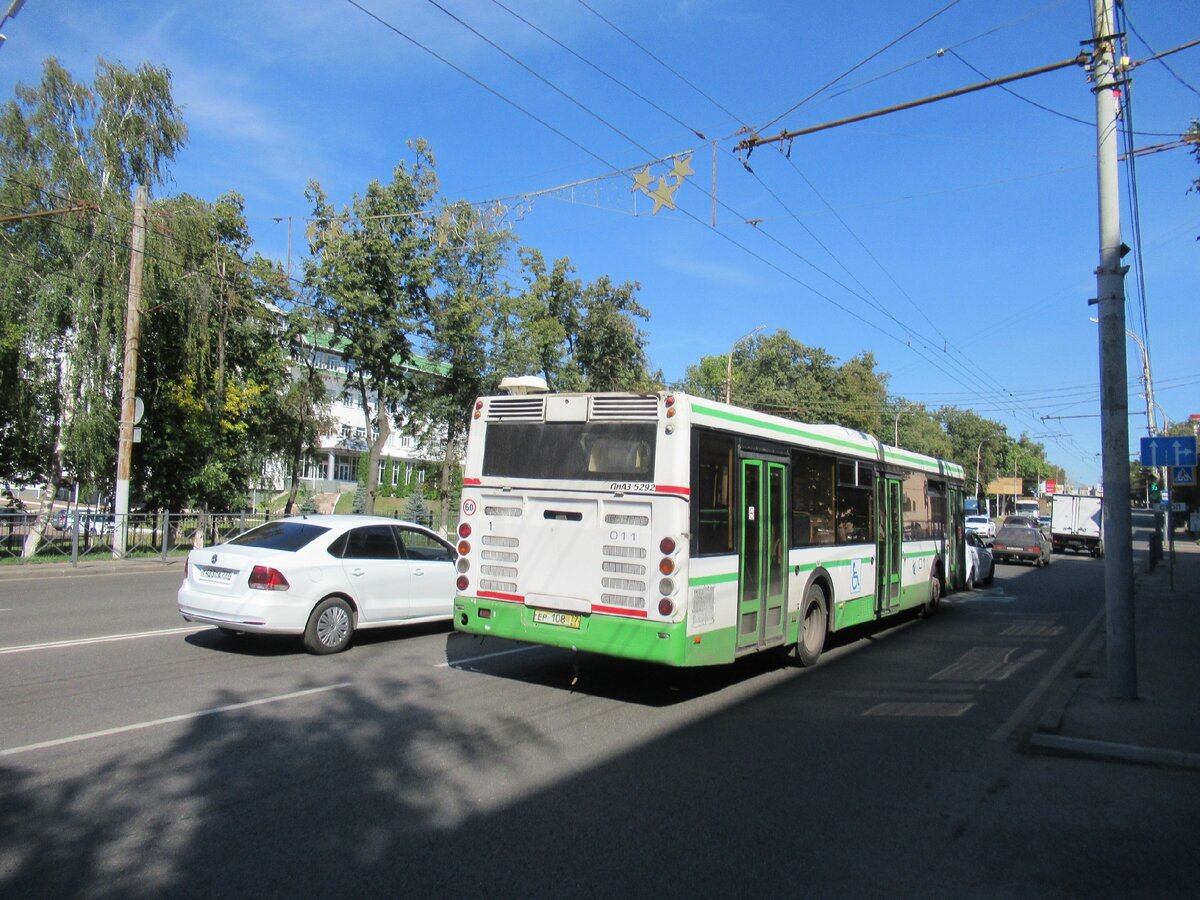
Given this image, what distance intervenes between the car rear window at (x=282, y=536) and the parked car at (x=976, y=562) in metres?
16.5

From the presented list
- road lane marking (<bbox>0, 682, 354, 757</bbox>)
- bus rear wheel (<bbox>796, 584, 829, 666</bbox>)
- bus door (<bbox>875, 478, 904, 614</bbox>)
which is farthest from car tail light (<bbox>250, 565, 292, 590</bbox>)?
bus door (<bbox>875, 478, 904, 614</bbox>)

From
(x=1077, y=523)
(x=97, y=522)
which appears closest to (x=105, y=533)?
(x=97, y=522)

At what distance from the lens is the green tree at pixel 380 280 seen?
105 ft

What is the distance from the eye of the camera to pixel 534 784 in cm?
554

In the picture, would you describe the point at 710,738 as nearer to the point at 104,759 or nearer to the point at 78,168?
the point at 104,759

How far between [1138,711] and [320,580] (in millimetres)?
8574

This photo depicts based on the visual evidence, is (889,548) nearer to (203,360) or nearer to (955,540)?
(955,540)

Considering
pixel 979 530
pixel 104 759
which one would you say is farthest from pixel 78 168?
pixel 979 530

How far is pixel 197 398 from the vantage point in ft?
86.6

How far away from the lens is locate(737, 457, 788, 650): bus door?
8.50m

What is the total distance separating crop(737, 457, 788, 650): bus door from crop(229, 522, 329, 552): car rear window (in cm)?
509

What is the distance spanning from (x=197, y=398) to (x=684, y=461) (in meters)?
23.2

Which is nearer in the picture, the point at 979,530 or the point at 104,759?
the point at 104,759

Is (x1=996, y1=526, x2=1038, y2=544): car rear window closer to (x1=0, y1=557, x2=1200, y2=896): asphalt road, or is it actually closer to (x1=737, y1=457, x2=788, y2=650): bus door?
(x1=0, y1=557, x2=1200, y2=896): asphalt road
